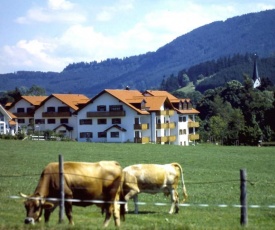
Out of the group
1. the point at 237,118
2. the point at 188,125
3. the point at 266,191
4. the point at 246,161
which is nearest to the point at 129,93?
the point at 188,125

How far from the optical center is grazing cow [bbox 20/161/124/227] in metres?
13.9

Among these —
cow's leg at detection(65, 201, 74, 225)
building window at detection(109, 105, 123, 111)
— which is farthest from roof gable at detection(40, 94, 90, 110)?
cow's leg at detection(65, 201, 74, 225)

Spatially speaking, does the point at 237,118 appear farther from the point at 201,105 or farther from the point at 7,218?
the point at 7,218

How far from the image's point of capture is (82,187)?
14242 millimetres

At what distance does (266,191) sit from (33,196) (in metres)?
16.6

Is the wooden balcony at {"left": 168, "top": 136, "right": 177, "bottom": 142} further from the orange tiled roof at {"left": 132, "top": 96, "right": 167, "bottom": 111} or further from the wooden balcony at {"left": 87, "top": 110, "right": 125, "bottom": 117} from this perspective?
the wooden balcony at {"left": 87, "top": 110, "right": 125, "bottom": 117}

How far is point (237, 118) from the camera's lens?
10881 centimetres

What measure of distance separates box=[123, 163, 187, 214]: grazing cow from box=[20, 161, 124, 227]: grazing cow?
2.61 meters

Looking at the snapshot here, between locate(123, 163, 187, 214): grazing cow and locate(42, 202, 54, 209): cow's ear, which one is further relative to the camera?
locate(123, 163, 187, 214): grazing cow

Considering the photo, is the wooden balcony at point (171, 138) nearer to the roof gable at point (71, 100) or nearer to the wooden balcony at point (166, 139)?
the wooden balcony at point (166, 139)

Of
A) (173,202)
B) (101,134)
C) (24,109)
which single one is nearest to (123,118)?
(101,134)

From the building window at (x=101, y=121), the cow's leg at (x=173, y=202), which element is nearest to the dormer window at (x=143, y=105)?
the building window at (x=101, y=121)

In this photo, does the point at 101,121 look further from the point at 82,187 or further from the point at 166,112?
the point at 82,187

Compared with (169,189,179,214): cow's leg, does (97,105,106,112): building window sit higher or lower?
higher
